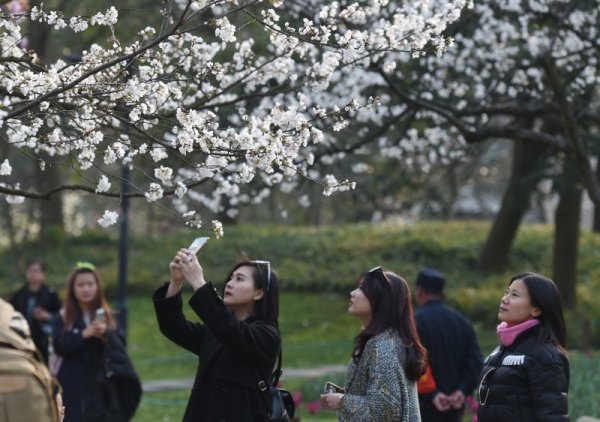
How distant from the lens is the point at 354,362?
19.6 feet

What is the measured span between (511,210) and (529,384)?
16656mm

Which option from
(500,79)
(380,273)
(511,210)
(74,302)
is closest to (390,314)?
(380,273)

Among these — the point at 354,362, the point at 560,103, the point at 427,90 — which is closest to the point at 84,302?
the point at 354,362

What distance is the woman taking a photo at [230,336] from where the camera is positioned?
578 cm

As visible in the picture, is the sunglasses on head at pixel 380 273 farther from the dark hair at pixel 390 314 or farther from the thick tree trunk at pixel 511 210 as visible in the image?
the thick tree trunk at pixel 511 210

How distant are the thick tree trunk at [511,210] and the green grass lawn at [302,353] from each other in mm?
2524

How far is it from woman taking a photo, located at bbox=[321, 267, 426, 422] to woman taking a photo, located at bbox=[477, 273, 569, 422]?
Answer: 0.38 meters

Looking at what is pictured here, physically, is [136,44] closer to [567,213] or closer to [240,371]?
[240,371]

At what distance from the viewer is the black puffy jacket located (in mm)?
5684

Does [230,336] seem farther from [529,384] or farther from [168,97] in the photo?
[168,97]

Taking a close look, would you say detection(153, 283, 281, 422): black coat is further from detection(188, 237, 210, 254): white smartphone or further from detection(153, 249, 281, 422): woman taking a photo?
detection(188, 237, 210, 254): white smartphone

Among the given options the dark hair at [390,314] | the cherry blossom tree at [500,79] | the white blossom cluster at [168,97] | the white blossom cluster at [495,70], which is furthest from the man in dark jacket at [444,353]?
the white blossom cluster at [495,70]

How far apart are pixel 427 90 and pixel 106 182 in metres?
6.13

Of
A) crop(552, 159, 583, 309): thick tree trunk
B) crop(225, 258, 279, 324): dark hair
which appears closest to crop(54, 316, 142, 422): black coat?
crop(225, 258, 279, 324): dark hair
